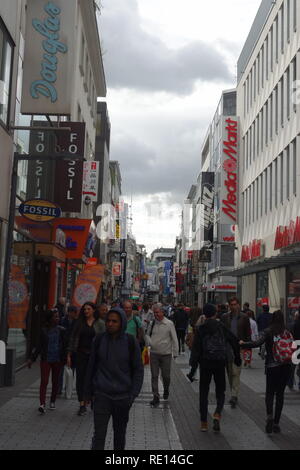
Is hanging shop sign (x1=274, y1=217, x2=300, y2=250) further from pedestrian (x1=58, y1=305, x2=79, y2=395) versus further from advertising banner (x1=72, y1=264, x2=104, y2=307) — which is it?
pedestrian (x1=58, y1=305, x2=79, y2=395)

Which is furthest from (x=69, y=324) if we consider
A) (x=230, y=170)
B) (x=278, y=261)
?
(x=230, y=170)

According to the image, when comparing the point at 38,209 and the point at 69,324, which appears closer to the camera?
the point at 69,324

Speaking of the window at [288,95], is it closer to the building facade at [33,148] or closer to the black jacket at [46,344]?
the building facade at [33,148]

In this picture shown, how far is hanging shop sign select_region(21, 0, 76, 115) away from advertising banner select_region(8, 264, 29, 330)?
13.2 ft

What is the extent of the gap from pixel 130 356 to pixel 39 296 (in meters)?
15.3

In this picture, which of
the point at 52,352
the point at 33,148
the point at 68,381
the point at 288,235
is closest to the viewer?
the point at 52,352

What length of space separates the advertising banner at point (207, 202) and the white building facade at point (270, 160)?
1264cm

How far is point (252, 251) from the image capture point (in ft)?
123

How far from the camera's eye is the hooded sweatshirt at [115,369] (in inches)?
249

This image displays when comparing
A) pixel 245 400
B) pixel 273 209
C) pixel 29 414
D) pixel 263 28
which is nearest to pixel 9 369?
pixel 29 414

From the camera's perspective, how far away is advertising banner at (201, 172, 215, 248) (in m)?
57.5

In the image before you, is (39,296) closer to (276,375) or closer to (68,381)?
(68,381)

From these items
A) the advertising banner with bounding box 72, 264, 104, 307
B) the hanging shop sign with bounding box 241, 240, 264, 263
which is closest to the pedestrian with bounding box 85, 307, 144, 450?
the advertising banner with bounding box 72, 264, 104, 307
